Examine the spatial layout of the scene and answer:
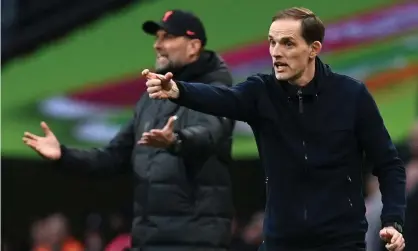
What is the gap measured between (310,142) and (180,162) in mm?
1283

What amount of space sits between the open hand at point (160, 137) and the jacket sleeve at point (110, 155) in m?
0.61

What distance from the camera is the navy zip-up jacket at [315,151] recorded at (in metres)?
4.56

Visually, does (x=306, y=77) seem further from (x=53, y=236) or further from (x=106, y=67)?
(x=53, y=236)

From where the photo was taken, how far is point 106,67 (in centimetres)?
920

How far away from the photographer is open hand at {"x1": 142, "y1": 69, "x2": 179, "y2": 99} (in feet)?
14.2

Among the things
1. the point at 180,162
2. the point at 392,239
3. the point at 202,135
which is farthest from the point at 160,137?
the point at 392,239

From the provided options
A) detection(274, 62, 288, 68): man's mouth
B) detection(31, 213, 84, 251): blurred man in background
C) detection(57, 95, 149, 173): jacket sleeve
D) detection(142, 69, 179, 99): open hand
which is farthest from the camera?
detection(31, 213, 84, 251): blurred man in background

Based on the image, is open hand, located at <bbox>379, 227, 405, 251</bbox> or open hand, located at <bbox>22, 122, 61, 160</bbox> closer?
open hand, located at <bbox>379, 227, 405, 251</bbox>

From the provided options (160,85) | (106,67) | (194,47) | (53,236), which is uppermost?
(106,67)

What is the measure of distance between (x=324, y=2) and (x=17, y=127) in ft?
7.96

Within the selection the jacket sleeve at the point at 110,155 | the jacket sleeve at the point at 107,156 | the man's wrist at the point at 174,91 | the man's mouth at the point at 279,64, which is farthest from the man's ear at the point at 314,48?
the jacket sleeve at the point at 107,156

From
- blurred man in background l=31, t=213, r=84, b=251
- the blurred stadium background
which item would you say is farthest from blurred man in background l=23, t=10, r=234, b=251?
blurred man in background l=31, t=213, r=84, b=251

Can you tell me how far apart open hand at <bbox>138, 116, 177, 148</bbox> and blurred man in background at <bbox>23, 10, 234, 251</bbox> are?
16cm

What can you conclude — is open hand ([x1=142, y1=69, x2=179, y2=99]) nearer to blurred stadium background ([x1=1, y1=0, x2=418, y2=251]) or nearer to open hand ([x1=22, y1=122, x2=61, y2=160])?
open hand ([x1=22, y1=122, x2=61, y2=160])
